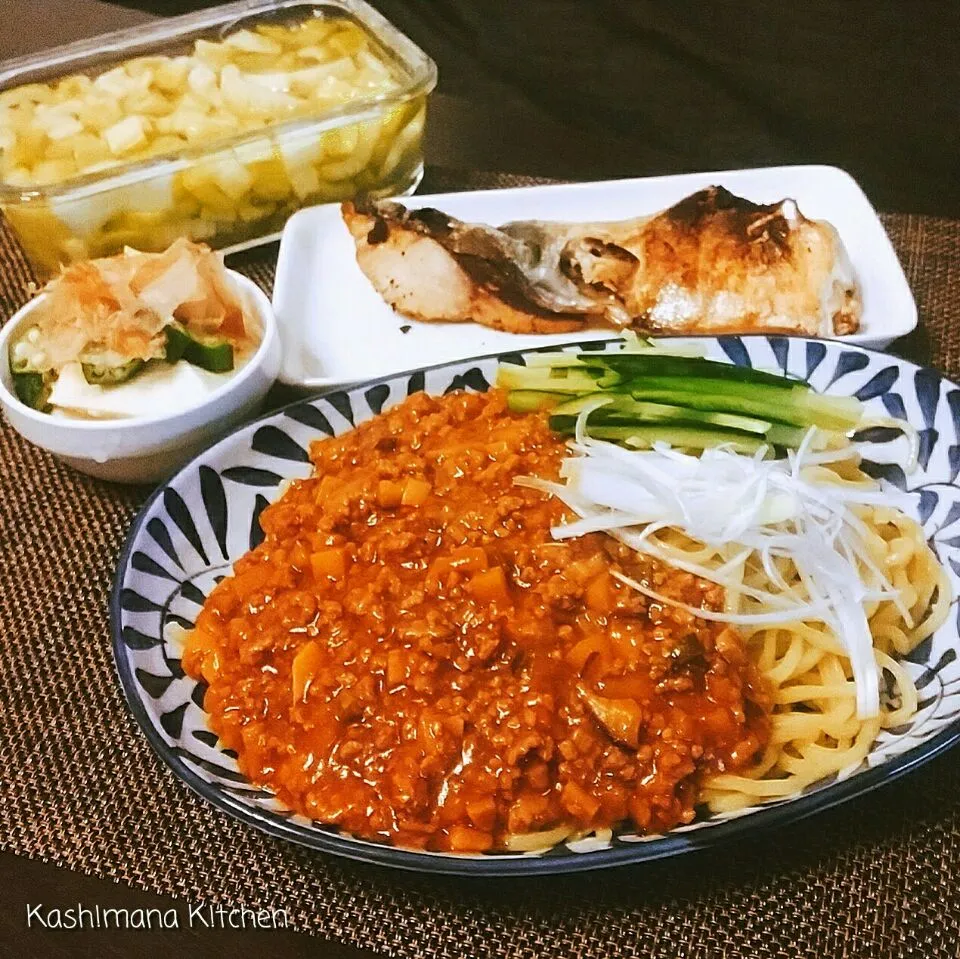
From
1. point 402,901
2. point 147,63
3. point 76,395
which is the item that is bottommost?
point 402,901

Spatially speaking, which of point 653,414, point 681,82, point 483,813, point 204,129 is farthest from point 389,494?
point 681,82

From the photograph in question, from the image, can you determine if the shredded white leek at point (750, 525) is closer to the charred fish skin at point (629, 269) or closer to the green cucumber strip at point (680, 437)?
the green cucumber strip at point (680, 437)

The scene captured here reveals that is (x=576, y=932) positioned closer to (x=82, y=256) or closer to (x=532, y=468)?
(x=532, y=468)

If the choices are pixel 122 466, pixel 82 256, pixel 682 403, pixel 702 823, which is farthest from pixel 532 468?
pixel 82 256

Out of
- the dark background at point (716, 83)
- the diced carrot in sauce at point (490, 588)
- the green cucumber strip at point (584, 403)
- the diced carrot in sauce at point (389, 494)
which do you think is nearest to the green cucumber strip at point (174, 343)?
the diced carrot in sauce at point (389, 494)

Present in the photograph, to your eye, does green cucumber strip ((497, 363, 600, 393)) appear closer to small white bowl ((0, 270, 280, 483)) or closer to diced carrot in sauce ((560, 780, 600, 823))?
small white bowl ((0, 270, 280, 483))

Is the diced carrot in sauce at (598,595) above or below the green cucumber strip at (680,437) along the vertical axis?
below

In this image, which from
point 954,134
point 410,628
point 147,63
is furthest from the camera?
point 954,134
